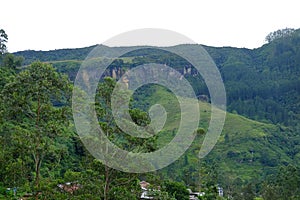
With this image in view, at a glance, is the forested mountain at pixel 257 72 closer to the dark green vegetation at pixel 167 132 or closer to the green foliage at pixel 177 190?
the dark green vegetation at pixel 167 132

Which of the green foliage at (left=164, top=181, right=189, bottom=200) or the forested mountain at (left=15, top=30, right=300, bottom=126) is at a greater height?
the forested mountain at (left=15, top=30, right=300, bottom=126)

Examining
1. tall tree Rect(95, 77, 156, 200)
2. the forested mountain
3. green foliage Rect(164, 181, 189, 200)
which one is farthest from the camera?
the forested mountain

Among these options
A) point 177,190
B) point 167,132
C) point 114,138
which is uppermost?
point 114,138

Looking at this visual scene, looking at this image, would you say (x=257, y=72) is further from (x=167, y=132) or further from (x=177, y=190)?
(x=177, y=190)

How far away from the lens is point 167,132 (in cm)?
6222

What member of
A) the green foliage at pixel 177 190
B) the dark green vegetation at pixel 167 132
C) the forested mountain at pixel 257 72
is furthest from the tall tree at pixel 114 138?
the forested mountain at pixel 257 72

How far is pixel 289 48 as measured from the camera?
116438mm

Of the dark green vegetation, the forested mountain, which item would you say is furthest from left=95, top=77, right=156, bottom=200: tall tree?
the forested mountain

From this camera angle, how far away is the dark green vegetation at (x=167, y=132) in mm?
11969

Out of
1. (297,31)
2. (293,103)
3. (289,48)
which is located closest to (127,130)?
(293,103)

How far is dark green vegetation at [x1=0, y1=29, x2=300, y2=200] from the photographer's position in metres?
12.0

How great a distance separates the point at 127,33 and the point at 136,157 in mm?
3364

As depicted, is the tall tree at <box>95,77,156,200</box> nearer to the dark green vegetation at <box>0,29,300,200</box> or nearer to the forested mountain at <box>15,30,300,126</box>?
the dark green vegetation at <box>0,29,300,200</box>

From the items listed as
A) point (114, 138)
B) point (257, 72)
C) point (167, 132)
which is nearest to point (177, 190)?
point (114, 138)
